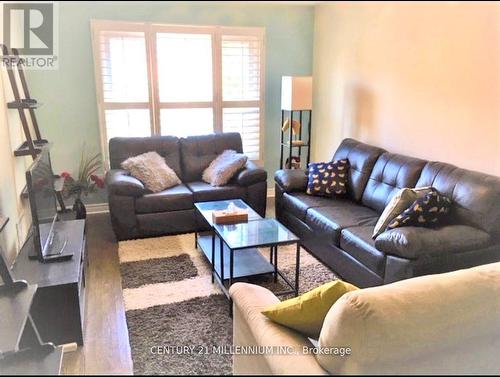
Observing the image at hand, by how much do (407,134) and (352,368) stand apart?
315 centimetres

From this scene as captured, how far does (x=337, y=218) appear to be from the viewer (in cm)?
329

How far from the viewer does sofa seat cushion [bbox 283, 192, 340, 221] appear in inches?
143

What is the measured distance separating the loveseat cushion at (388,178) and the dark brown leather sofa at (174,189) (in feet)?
3.66

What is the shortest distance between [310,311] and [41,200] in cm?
180

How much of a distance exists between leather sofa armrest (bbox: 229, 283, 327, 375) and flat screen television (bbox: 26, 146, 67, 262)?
1238 millimetres

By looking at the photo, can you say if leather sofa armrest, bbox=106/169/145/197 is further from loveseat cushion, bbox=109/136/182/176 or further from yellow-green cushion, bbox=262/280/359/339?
yellow-green cushion, bbox=262/280/359/339

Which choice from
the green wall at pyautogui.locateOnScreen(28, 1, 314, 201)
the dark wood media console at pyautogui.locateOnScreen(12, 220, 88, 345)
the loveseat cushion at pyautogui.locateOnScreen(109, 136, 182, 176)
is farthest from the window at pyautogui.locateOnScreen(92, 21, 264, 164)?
the dark wood media console at pyautogui.locateOnScreen(12, 220, 88, 345)

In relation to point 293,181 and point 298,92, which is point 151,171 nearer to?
point 293,181

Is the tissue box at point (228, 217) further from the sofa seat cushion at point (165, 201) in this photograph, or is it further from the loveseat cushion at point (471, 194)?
the loveseat cushion at point (471, 194)

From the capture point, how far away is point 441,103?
3.39 metres

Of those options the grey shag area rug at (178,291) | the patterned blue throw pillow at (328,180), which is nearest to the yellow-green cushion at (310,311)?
the grey shag area rug at (178,291)

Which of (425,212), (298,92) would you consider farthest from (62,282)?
(298,92)

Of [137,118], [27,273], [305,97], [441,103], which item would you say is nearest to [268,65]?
[305,97]

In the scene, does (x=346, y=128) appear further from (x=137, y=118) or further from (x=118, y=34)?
(x=118, y=34)
